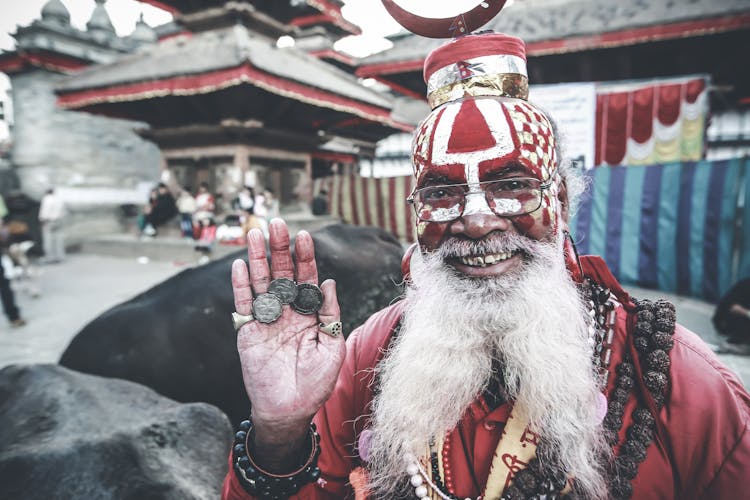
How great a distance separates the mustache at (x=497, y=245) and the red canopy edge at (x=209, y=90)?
6842 millimetres

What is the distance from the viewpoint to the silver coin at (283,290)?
1204 mm

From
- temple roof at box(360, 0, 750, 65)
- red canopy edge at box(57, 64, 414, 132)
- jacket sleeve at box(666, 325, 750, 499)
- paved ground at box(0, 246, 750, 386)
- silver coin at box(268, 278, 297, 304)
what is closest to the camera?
jacket sleeve at box(666, 325, 750, 499)

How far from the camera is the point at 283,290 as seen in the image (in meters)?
1.21

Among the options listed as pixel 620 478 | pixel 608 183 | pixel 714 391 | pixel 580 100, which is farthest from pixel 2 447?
pixel 608 183

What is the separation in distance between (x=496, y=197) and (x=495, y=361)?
495 millimetres

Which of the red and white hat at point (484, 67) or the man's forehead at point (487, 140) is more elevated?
the red and white hat at point (484, 67)

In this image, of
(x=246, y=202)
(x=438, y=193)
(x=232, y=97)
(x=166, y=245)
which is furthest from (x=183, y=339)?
(x=232, y=97)

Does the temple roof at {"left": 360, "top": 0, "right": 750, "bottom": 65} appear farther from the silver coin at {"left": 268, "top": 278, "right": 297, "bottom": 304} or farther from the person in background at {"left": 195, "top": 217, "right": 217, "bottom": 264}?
the silver coin at {"left": 268, "top": 278, "right": 297, "bottom": 304}

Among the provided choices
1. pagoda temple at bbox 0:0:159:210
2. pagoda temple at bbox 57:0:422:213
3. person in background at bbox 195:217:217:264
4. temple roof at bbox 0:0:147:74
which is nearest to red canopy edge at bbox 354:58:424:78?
pagoda temple at bbox 57:0:422:213

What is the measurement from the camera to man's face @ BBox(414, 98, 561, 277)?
1.27 m

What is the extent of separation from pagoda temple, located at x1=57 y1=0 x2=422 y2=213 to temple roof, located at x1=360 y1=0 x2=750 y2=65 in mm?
→ 1785

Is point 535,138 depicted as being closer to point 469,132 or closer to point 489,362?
point 469,132

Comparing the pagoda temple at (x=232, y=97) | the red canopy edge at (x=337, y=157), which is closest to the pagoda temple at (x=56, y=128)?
the pagoda temple at (x=232, y=97)

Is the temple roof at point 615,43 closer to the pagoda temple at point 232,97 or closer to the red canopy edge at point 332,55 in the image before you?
the pagoda temple at point 232,97
